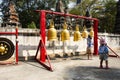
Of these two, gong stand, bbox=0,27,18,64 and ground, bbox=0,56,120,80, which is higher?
gong stand, bbox=0,27,18,64

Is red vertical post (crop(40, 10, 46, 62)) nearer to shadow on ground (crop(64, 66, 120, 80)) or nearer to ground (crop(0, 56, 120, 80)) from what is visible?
ground (crop(0, 56, 120, 80))

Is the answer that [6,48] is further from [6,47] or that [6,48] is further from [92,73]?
[92,73]

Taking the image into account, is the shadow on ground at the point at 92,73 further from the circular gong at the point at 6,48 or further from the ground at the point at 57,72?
the circular gong at the point at 6,48

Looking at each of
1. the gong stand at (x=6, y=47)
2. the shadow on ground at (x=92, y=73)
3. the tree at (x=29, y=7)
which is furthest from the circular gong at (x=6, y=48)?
the tree at (x=29, y=7)

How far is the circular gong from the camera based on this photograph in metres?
9.46

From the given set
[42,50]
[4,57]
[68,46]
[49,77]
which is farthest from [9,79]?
[68,46]

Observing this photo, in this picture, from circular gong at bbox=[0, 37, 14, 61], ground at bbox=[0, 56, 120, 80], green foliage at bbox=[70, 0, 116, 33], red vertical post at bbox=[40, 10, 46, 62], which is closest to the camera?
ground at bbox=[0, 56, 120, 80]

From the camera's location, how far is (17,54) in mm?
9680

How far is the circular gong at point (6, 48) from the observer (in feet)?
31.0

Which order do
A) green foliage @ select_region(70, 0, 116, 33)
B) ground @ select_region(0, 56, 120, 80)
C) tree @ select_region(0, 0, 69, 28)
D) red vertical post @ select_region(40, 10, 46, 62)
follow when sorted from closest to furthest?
1. ground @ select_region(0, 56, 120, 80)
2. red vertical post @ select_region(40, 10, 46, 62)
3. green foliage @ select_region(70, 0, 116, 33)
4. tree @ select_region(0, 0, 69, 28)

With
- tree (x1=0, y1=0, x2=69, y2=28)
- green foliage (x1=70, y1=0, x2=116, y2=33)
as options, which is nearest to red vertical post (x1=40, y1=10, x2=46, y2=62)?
green foliage (x1=70, y1=0, x2=116, y2=33)

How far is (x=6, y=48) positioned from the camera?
31.5 ft

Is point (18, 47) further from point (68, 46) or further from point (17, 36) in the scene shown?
point (68, 46)

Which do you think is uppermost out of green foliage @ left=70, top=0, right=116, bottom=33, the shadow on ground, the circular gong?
green foliage @ left=70, top=0, right=116, bottom=33
